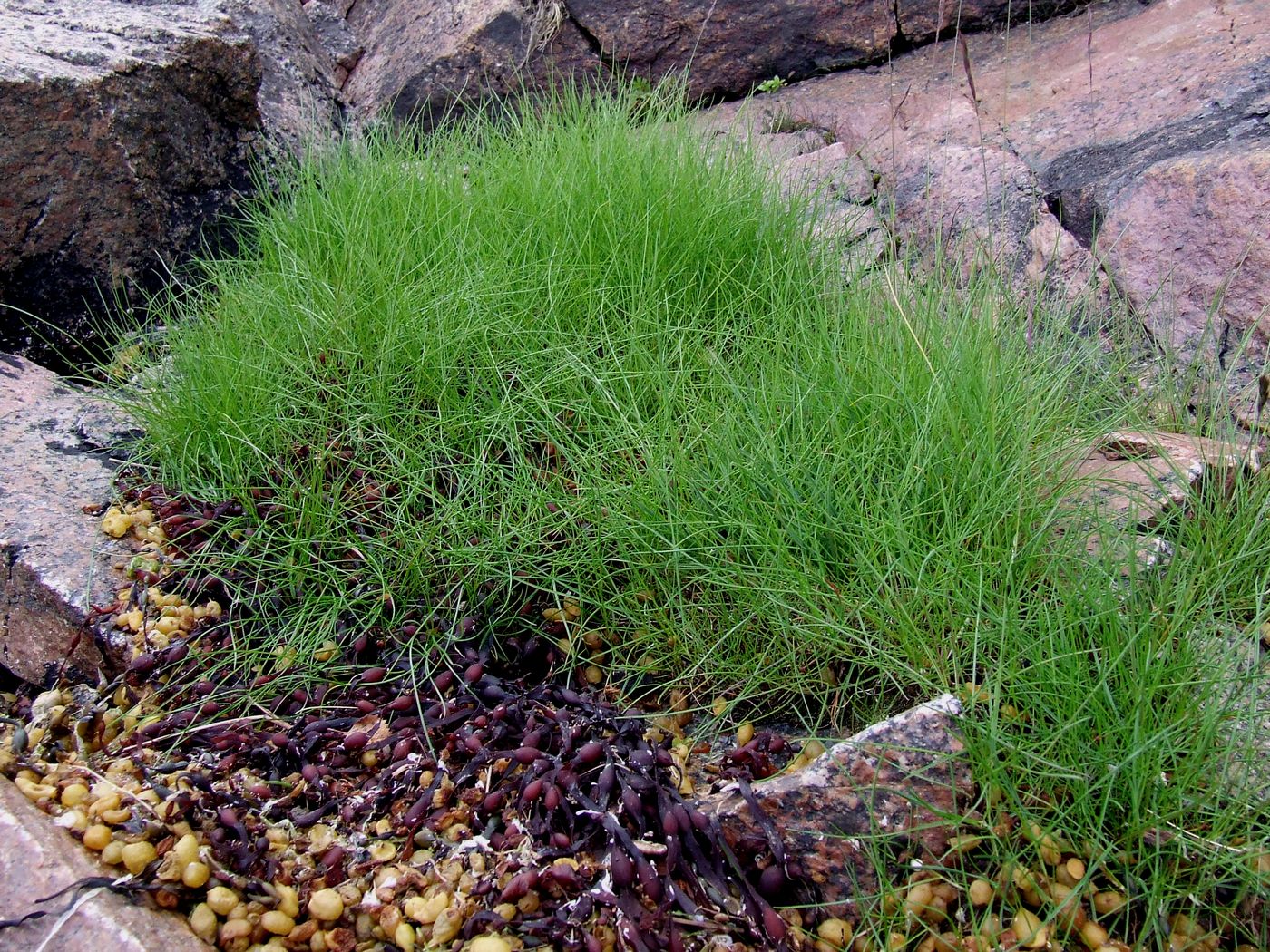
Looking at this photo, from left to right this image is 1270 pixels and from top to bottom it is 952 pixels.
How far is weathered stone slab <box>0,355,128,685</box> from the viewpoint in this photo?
2.09 meters

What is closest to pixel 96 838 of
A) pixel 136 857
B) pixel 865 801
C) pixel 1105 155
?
pixel 136 857

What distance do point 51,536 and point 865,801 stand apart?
6.09 ft

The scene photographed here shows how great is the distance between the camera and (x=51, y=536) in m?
2.20

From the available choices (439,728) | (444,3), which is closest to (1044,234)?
(439,728)

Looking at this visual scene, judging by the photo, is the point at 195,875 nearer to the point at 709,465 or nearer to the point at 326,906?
the point at 326,906

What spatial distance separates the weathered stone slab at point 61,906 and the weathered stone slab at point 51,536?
0.55 m

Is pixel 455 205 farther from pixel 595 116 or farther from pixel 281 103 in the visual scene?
pixel 281 103

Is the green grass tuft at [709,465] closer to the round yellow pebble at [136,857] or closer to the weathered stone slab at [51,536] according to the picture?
the weathered stone slab at [51,536]

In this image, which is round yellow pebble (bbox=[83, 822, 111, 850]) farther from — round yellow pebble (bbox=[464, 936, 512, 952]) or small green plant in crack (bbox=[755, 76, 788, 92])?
small green plant in crack (bbox=[755, 76, 788, 92])

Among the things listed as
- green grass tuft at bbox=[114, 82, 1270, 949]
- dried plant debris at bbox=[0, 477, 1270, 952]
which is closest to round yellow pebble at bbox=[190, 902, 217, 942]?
dried plant debris at bbox=[0, 477, 1270, 952]

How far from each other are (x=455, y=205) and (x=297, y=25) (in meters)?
2.01

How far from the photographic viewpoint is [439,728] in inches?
72.6

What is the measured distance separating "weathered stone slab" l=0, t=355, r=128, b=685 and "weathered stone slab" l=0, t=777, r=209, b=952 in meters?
0.55

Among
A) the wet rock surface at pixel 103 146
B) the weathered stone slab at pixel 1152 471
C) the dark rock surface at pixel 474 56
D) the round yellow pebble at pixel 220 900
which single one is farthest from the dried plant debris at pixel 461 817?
the dark rock surface at pixel 474 56
